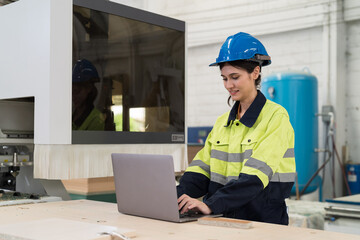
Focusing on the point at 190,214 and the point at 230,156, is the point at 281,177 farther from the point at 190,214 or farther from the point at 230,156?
the point at 190,214

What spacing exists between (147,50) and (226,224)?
122cm

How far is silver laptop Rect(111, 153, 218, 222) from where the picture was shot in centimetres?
151

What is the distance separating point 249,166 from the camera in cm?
164

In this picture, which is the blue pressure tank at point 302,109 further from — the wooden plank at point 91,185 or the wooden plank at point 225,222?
the wooden plank at point 225,222

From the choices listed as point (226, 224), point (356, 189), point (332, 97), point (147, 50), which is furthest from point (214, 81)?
point (226, 224)

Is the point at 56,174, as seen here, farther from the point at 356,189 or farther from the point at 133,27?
the point at 356,189

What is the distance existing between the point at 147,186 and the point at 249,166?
38 centimetres

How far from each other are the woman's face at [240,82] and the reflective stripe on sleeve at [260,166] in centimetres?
30

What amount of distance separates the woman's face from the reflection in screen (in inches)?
25.2

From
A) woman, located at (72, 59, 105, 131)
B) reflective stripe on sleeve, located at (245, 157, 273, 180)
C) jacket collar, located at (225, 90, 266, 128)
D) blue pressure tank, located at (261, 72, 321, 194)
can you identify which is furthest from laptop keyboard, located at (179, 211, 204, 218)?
blue pressure tank, located at (261, 72, 321, 194)

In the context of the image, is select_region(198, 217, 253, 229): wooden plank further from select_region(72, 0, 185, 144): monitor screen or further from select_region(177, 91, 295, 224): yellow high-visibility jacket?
select_region(72, 0, 185, 144): monitor screen

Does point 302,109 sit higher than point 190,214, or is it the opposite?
point 302,109

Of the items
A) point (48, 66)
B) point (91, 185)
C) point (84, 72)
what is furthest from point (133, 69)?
point (91, 185)

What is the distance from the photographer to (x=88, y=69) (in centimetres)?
212
